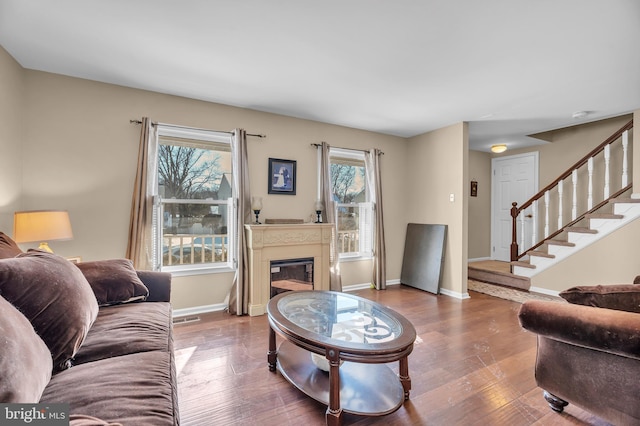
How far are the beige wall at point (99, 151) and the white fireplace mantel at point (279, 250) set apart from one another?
0.40 meters

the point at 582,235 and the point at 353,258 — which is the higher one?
the point at 582,235

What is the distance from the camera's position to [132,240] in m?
2.96

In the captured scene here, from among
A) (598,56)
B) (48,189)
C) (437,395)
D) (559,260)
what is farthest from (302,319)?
(559,260)

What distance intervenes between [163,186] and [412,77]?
9.56 feet

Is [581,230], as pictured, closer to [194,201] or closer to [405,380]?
[405,380]

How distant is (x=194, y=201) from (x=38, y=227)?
142 centimetres

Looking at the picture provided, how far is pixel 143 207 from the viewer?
3006 mm

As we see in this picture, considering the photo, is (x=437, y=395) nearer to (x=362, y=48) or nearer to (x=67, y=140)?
(x=362, y=48)

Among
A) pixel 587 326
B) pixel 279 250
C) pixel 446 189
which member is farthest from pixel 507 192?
pixel 587 326

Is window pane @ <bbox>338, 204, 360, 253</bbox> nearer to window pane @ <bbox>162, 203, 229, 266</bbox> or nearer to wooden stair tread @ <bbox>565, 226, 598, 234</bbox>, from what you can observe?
window pane @ <bbox>162, 203, 229, 266</bbox>

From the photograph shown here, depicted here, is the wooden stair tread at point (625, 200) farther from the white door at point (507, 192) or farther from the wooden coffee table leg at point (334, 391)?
the wooden coffee table leg at point (334, 391)

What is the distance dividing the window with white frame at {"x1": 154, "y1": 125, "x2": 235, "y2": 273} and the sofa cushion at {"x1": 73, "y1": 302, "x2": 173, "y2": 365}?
57.7 inches

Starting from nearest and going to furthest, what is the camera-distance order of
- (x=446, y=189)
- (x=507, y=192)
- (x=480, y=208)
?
(x=446, y=189)
(x=507, y=192)
(x=480, y=208)

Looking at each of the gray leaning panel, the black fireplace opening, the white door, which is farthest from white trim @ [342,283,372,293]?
the white door
